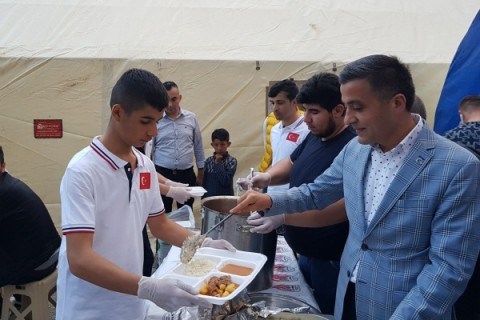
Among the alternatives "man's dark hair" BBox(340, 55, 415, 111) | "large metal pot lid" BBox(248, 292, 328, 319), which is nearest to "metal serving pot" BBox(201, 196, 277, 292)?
"large metal pot lid" BBox(248, 292, 328, 319)

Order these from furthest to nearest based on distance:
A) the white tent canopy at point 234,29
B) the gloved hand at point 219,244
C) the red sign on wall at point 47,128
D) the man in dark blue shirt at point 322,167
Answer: the white tent canopy at point 234,29 → the red sign on wall at point 47,128 → the man in dark blue shirt at point 322,167 → the gloved hand at point 219,244

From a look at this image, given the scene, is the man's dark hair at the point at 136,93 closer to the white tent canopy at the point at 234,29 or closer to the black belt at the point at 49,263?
the black belt at the point at 49,263

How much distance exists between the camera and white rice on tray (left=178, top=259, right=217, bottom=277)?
1.59 meters

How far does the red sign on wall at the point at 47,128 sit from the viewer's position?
4711 mm

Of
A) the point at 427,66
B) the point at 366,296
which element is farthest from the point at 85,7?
the point at 366,296

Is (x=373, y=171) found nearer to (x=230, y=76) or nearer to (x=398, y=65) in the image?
(x=398, y=65)

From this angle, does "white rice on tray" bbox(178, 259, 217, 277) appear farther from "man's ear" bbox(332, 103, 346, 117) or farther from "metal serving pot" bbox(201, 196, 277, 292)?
"man's ear" bbox(332, 103, 346, 117)

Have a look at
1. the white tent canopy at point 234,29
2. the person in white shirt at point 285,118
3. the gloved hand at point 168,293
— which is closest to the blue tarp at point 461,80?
the white tent canopy at point 234,29

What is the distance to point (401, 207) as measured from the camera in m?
1.36

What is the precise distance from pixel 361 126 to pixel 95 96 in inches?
153

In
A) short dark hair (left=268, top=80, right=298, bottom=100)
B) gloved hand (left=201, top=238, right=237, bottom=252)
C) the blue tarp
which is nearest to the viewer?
gloved hand (left=201, top=238, right=237, bottom=252)

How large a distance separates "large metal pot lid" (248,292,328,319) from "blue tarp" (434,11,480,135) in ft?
9.90

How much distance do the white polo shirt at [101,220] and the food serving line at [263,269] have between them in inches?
8.2

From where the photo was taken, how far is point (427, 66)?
5.23 metres
